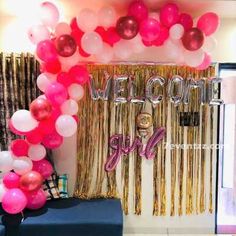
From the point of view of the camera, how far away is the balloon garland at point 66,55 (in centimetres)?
332

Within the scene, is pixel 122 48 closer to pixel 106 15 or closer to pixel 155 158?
pixel 106 15

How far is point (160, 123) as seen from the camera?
406cm

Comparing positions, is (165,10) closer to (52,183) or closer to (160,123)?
(160,123)

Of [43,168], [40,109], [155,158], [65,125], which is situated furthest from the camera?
[155,158]

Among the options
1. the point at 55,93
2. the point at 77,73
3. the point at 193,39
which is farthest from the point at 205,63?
the point at 55,93

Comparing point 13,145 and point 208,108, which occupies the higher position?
point 208,108

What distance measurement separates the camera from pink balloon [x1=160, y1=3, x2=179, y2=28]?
344 centimetres

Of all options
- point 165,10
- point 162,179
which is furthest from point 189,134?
point 165,10

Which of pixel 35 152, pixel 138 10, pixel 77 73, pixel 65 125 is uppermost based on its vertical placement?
pixel 138 10

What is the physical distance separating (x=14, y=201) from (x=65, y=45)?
5.15 feet

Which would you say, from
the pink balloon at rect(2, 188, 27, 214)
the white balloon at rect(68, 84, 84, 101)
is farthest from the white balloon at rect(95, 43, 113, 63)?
the pink balloon at rect(2, 188, 27, 214)

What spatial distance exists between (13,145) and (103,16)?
61.7 inches

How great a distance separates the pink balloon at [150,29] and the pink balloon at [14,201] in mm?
1980

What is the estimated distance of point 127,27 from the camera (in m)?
3.36
